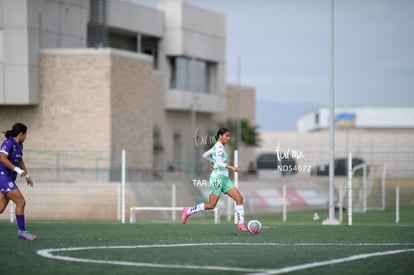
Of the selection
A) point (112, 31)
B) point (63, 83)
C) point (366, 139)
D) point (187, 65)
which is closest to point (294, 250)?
point (63, 83)

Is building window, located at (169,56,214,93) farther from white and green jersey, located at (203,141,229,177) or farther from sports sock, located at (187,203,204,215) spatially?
white and green jersey, located at (203,141,229,177)

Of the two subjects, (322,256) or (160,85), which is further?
(160,85)

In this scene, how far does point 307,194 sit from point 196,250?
2620 cm

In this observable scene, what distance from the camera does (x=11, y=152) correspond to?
54.2 ft

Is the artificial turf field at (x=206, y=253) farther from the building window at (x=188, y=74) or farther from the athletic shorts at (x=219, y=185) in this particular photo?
the building window at (x=188, y=74)

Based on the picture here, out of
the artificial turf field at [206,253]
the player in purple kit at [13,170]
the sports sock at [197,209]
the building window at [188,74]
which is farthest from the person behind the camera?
the building window at [188,74]

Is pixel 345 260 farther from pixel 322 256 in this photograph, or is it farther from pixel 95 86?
pixel 95 86

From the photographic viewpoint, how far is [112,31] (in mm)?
57469

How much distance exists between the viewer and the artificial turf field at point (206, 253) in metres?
11.6

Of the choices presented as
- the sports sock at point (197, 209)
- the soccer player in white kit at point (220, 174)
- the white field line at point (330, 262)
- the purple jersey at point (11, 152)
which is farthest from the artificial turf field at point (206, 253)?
the purple jersey at point (11, 152)

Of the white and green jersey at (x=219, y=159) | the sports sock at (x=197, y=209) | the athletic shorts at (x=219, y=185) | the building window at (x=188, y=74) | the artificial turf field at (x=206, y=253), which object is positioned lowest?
the artificial turf field at (x=206, y=253)

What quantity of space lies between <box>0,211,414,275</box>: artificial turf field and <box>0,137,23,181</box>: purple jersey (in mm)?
1128

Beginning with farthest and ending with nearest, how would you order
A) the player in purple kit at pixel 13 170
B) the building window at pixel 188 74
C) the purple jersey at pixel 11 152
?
the building window at pixel 188 74 → the purple jersey at pixel 11 152 → the player in purple kit at pixel 13 170

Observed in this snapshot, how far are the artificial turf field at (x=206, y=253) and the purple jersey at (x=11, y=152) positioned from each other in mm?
1128
